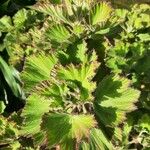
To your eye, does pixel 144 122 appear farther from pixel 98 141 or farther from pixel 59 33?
pixel 59 33

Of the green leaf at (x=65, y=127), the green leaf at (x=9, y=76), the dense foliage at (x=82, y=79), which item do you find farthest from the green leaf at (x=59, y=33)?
the green leaf at (x=9, y=76)

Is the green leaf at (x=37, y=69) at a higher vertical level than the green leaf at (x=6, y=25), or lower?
lower

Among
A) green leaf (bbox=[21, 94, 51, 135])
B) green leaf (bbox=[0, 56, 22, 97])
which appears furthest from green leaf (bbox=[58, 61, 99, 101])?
green leaf (bbox=[0, 56, 22, 97])

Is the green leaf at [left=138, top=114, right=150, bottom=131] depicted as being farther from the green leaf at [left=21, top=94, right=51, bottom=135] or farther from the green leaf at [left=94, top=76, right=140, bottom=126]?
the green leaf at [left=21, top=94, right=51, bottom=135]

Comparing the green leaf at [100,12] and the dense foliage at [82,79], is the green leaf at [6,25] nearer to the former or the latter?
the dense foliage at [82,79]

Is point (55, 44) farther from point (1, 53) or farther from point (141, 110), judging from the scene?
point (1, 53)

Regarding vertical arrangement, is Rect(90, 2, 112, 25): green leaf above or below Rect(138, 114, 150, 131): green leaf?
above
